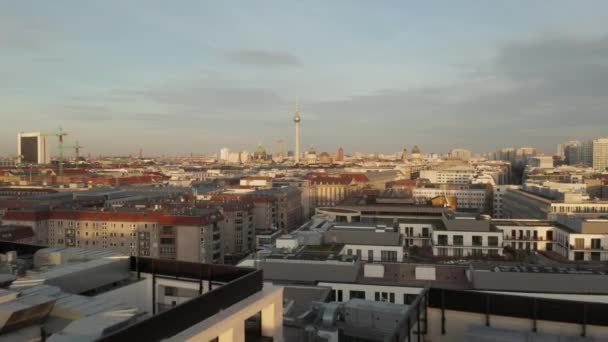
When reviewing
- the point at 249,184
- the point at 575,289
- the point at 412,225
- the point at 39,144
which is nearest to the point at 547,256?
the point at 412,225

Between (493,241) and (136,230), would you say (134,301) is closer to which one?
(493,241)

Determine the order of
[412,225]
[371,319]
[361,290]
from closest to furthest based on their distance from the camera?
1. [371,319]
2. [361,290]
3. [412,225]

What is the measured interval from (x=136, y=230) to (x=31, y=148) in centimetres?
11350

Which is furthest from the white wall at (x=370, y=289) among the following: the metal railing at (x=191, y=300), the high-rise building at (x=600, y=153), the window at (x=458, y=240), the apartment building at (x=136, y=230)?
the high-rise building at (x=600, y=153)

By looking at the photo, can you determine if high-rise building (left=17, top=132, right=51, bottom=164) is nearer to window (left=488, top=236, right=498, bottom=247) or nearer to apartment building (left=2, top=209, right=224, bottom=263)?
apartment building (left=2, top=209, right=224, bottom=263)

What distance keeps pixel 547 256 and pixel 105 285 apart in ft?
76.0

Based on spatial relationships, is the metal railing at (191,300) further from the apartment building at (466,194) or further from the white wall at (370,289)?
the apartment building at (466,194)

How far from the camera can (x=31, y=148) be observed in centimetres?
12612

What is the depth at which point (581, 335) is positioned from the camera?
20.2 ft

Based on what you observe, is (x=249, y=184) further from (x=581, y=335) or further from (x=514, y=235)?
(x=581, y=335)

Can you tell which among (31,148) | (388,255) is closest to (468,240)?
(388,255)

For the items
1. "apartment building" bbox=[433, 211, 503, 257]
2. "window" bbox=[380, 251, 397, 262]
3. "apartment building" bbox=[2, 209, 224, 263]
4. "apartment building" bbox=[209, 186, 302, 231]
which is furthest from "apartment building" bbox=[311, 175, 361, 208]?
"window" bbox=[380, 251, 397, 262]

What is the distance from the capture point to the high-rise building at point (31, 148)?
123938 mm

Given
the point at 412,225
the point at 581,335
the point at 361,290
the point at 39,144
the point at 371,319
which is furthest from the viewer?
the point at 39,144
